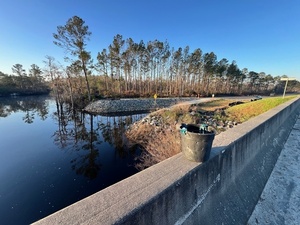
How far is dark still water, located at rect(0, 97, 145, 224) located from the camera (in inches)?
161

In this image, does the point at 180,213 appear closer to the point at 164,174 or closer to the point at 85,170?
the point at 164,174

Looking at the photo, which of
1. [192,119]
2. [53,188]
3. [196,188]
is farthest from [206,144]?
[192,119]

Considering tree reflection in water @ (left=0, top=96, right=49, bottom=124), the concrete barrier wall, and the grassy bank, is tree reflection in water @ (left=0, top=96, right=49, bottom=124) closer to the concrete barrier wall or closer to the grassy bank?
the grassy bank

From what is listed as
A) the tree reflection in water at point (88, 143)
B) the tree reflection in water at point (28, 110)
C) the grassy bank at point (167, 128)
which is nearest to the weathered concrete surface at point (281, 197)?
the grassy bank at point (167, 128)

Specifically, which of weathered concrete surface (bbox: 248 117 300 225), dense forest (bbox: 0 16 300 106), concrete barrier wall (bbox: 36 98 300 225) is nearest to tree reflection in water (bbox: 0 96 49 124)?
dense forest (bbox: 0 16 300 106)

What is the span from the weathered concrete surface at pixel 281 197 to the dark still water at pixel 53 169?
3.82m

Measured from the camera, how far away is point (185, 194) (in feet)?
5.14

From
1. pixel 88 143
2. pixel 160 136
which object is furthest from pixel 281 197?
pixel 88 143

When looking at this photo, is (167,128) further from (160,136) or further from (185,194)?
(185,194)

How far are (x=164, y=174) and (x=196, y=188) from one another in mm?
452

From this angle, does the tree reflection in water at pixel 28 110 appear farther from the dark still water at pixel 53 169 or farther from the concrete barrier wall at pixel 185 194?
the concrete barrier wall at pixel 185 194

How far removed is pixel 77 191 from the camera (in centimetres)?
455

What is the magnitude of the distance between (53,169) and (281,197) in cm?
702

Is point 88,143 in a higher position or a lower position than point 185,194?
lower
